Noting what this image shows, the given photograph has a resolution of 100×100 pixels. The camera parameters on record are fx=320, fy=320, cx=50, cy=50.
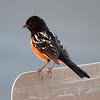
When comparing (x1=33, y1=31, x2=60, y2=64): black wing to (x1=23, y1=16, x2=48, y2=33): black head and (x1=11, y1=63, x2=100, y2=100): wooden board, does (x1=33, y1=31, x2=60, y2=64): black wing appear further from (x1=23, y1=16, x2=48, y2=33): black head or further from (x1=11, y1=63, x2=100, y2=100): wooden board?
(x1=11, y1=63, x2=100, y2=100): wooden board

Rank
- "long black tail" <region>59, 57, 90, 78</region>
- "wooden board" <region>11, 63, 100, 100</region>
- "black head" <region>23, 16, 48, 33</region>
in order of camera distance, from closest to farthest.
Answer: "wooden board" <region>11, 63, 100, 100</region>, "long black tail" <region>59, 57, 90, 78</region>, "black head" <region>23, 16, 48, 33</region>

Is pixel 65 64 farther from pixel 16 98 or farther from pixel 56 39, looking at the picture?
pixel 16 98

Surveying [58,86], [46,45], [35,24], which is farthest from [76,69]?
[35,24]

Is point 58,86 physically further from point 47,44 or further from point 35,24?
point 35,24

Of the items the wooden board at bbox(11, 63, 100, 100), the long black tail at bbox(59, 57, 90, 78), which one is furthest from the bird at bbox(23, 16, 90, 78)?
the wooden board at bbox(11, 63, 100, 100)

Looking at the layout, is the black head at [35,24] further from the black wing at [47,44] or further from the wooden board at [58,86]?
the wooden board at [58,86]

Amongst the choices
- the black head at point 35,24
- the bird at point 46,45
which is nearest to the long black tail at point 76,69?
the bird at point 46,45
